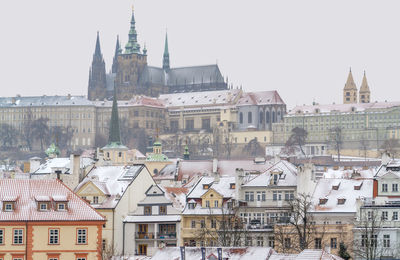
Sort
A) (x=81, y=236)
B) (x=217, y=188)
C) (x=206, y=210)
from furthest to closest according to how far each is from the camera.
→ (x=217, y=188) → (x=206, y=210) → (x=81, y=236)

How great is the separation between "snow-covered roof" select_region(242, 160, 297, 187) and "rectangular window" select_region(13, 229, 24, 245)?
60.7 ft

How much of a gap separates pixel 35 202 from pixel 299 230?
13.0 meters

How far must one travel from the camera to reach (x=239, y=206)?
74.6 metres

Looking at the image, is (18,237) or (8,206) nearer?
(18,237)

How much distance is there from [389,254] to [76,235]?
15.6 meters

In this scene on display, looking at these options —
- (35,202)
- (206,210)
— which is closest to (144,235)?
(206,210)

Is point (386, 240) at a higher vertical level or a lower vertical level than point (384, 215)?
lower

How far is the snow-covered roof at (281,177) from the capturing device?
74.8 metres

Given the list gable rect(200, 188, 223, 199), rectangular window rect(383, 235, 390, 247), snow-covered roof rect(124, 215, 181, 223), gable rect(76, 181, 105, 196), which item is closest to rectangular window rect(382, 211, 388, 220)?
rectangular window rect(383, 235, 390, 247)

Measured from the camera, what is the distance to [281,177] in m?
75.4

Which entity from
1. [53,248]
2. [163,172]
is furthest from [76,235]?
[163,172]

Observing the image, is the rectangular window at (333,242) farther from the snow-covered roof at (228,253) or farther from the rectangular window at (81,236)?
the snow-covered roof at (228,253)

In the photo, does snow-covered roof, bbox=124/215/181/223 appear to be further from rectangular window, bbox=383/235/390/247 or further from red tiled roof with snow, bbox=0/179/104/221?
rectangular window, bbox=383/235/390/247

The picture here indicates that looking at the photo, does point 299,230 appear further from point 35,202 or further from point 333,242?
point 35,202
